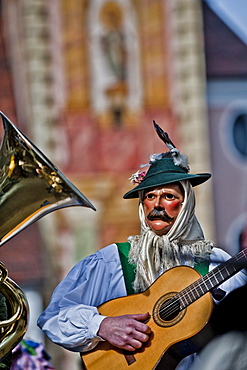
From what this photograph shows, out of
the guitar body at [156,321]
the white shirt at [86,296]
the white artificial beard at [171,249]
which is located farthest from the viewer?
the white artificial beard at [171,249]

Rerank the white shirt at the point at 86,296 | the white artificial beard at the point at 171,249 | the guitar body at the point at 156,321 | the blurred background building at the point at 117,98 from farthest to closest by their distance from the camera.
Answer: the blurred background building at the point at 117,98
the white artificial beard at the point at 171,249
the white shirt at the point at 86,296
the guitar body at the point at 156,321

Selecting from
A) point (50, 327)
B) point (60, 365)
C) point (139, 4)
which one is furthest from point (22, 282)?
point (50, 327)

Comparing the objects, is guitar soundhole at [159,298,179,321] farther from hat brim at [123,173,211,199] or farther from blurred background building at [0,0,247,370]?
blurred background building at [0,0,247,370]

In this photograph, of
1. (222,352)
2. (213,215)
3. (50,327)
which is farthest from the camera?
(213,215)

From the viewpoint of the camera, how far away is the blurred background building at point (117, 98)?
12070mm

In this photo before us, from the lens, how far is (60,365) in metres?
11.0

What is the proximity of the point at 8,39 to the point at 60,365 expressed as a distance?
5436 mm

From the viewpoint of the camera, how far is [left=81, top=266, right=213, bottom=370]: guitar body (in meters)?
2.94

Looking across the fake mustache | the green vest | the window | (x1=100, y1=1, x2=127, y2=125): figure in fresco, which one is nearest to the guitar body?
the green vest

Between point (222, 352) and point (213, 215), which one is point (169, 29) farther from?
point (222, 352)

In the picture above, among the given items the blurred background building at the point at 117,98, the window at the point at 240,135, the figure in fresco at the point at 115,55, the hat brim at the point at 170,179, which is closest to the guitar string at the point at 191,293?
the hat brim at the point at 170,179

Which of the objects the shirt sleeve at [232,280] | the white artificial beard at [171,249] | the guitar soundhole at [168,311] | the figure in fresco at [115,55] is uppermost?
the figure in fresco at [115,55]

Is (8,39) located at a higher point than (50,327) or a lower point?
higher

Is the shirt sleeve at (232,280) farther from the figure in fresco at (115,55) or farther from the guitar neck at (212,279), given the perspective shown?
the figure in fresco at (115,55)
